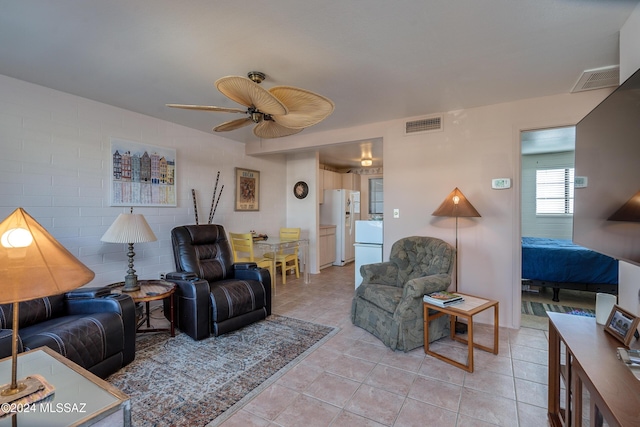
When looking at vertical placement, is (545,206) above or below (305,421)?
above

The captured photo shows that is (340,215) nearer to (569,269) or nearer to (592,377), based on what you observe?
(569,269)

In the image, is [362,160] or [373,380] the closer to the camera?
[373,380]

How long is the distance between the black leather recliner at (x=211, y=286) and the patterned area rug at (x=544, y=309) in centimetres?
316

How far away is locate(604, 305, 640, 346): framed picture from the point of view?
1245 millimetres

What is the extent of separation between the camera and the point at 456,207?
9.86 feet

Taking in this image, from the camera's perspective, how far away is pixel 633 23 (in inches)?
64.4

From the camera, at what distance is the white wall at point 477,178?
9.75 ft

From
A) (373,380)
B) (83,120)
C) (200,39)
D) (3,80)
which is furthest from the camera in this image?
(83,120)

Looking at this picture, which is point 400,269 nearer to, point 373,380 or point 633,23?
point 373,380

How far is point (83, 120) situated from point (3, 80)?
2.01ft

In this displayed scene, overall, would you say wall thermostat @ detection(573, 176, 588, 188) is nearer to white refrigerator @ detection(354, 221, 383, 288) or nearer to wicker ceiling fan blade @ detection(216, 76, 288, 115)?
wicker ceiling fan blade @ detection(216, 76, 288, 115)

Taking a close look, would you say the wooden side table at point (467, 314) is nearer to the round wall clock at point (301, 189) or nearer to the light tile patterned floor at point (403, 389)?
the light tile patterned floor at point (403, 389)

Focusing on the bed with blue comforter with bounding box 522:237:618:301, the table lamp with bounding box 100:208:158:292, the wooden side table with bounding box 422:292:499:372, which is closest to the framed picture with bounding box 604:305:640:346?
the wooden side table with bounding box 422:292:499:372

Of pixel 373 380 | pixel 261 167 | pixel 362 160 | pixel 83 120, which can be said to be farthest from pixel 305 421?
pixel 362 160
